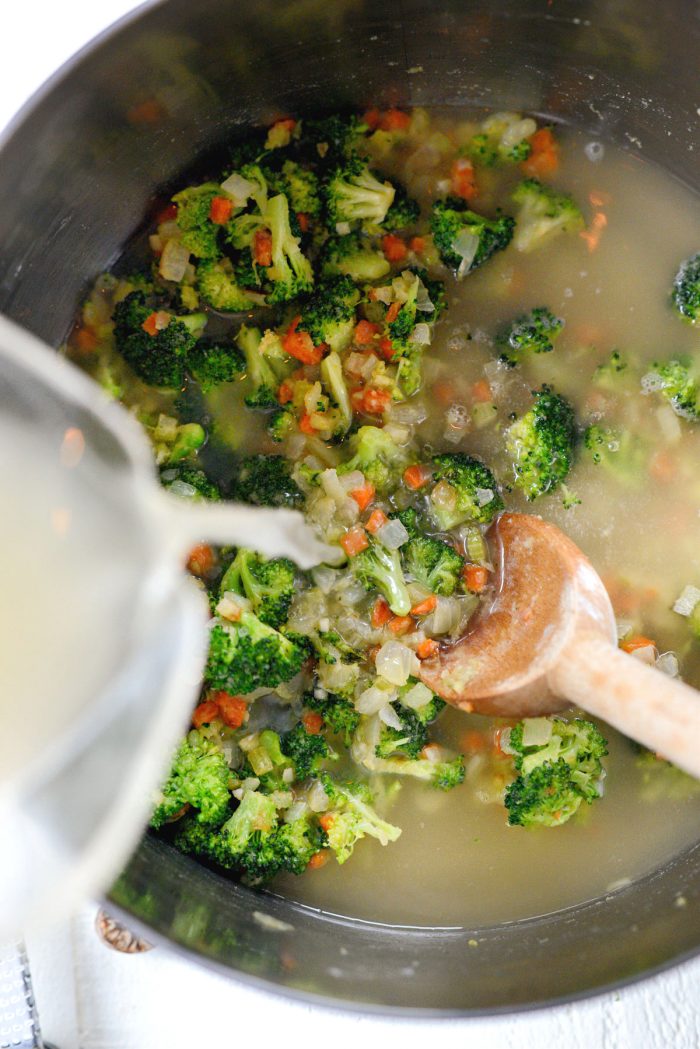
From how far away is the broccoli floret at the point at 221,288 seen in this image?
2.88m

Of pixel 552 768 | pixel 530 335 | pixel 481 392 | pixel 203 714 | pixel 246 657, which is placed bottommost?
pixel 552 768

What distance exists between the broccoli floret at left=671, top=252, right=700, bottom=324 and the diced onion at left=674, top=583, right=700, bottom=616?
784 mm

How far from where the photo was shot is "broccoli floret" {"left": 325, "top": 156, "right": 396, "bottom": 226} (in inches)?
113

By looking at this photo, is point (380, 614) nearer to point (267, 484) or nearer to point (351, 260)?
point (267, 484)

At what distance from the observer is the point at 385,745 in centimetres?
285

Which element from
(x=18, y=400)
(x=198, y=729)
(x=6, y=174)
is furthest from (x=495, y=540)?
(x=6, y=174)

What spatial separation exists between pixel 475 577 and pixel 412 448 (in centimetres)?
42

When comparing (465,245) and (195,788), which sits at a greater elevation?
(465,245)

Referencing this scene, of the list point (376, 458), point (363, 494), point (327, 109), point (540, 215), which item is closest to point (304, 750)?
point (363, 494)

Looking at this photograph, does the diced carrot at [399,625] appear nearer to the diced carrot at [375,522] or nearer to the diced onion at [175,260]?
the diced carrot at [375,522]

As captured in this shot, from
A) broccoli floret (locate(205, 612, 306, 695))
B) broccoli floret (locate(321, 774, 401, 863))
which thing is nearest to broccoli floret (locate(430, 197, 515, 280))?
broccoli floret (locate(205, 612, 306, 695))

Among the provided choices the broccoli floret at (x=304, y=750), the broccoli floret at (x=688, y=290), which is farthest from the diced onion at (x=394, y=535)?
the broccoli floret at (x=688, y=290)

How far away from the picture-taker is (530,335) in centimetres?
291

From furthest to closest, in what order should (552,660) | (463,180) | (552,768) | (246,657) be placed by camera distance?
1. (463,180)
2. (552,768)
3. (246,657)
4. (552,660)
